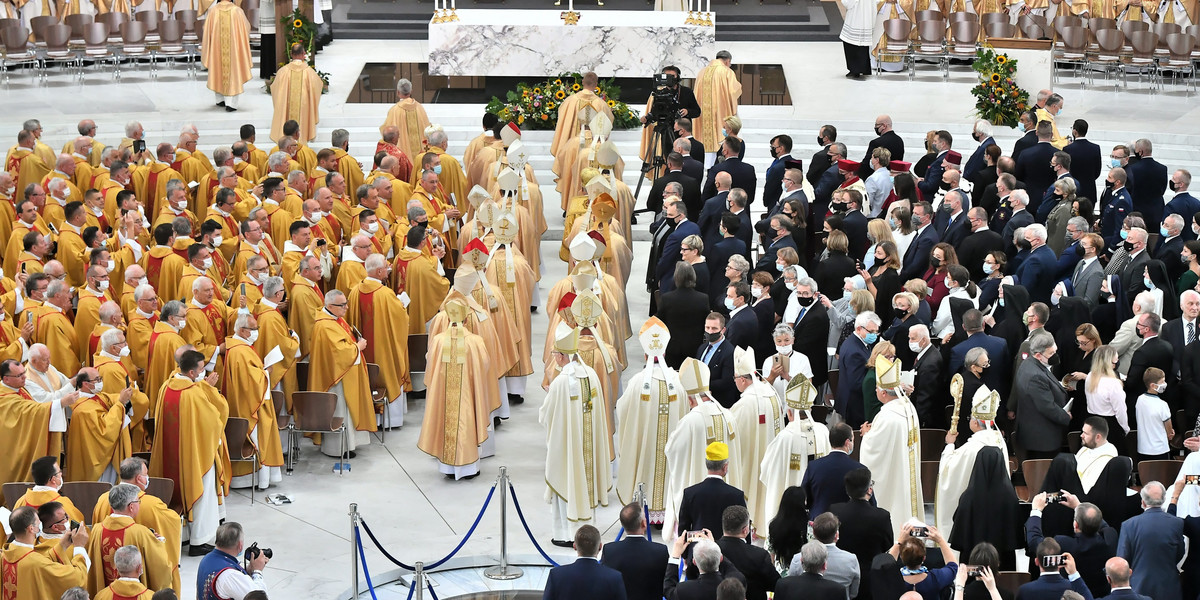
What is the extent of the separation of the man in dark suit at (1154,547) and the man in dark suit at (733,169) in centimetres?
760

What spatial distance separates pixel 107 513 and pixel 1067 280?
7975 millimetres

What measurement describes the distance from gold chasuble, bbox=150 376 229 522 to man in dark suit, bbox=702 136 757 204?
6.60 m

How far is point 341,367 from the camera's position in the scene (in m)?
13.4

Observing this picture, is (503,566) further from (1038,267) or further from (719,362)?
(1038,267)

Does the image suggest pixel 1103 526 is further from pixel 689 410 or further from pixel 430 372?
pixel 430 372

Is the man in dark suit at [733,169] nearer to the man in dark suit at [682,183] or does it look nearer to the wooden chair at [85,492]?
the man in dark suit at [682,183]

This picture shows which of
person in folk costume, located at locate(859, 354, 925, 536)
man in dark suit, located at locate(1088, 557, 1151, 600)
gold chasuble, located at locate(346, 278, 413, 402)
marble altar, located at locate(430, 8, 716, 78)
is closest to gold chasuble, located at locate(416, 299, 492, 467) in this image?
gold chasuble, located at locate(346, 278, 413, 402)

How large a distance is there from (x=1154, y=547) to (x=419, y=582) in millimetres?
4609

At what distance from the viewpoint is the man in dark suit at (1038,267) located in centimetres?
1348

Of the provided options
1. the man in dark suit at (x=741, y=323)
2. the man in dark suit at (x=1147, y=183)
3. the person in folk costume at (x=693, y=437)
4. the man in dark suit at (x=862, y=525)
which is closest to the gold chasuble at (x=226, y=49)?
the man in dark suit at (x=741, y=323)

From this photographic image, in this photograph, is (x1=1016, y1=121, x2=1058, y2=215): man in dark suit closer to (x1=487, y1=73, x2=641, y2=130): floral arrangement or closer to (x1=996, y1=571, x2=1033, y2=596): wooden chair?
(x1=487, y1=73, x2=641, y2=130): floral arrangement

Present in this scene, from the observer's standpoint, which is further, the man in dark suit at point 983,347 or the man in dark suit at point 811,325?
the man in dark suit at point 811,325

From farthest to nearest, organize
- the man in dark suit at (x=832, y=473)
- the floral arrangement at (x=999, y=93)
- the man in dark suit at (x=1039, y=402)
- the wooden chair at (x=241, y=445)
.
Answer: the floral arrangement at (x=999, y=93)
the wooden chair at (x=241, y=445)
the man in dark suit at (x=1039, y=402)
the man in dark suit at (x=832, y=473)

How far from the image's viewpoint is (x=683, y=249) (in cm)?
1416
